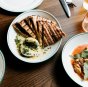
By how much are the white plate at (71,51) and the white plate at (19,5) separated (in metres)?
0.28

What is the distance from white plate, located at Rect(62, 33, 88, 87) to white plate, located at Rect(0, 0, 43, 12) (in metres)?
0.28

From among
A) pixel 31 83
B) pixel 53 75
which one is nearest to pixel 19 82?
pixel 31 83

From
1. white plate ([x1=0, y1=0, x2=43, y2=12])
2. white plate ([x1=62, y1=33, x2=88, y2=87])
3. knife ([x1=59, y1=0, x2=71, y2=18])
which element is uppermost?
white plate ([x1=0, y1=0, x2=43, y2=12])

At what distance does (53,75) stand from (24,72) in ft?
0.42

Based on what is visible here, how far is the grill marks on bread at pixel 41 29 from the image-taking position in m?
1.13

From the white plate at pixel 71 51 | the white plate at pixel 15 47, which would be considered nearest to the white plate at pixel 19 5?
the white plate at pixel 15 47

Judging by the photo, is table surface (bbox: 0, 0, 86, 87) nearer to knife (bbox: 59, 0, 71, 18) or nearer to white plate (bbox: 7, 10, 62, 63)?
white plate (bbox: 7, 10, 62, 63)

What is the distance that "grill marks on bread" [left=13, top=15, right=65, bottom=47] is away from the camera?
1.13 m

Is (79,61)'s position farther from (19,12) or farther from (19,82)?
(19,12)

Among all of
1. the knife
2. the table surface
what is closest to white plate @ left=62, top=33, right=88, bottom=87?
the table surface

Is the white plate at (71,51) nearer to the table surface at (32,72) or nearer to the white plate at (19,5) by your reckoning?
the table surface at (32,72)

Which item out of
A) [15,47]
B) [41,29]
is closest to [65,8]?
[41,29]

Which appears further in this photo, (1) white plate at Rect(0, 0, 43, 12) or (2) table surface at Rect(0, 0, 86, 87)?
(1) white plate at Rect(0, 0, 43, 12)

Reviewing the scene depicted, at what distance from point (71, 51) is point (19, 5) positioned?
1.18 feet
